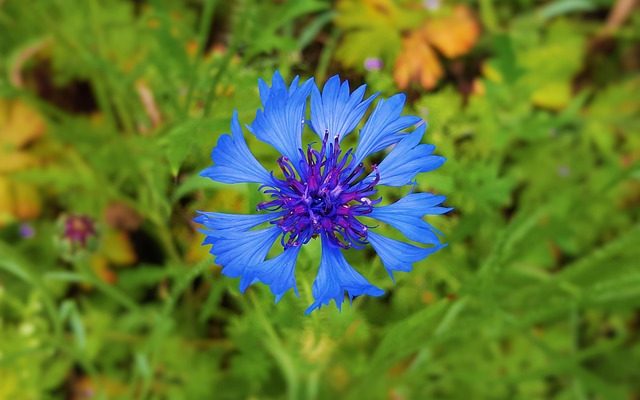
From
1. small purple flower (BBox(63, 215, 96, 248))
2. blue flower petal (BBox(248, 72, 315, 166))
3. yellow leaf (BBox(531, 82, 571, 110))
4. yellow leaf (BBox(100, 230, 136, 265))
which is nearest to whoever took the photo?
blue flower petal (BBox(248, 72, 315, 166))

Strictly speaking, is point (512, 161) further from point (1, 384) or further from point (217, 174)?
point (1, 384)

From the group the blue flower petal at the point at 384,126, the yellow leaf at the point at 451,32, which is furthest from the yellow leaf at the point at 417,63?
the blue flower petal at the point at 384,126

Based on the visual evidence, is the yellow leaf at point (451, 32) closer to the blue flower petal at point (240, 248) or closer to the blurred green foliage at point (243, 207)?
the blurred green foliage at point (243, 207)

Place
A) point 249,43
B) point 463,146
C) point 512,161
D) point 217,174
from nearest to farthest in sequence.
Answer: point 217,174 < point 249,43 < point 463,146 < point 512,161

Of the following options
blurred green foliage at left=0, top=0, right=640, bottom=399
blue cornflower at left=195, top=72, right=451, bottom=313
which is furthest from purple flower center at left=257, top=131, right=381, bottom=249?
blurred green foliage at left=0, top=0, right=640, bottom=399

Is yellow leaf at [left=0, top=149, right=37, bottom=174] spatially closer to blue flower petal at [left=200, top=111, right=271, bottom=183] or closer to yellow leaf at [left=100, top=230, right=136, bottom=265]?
yellow leaf at [left=100, top=230, right=136, bottom=265]

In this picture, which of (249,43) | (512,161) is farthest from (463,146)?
(249,43)
